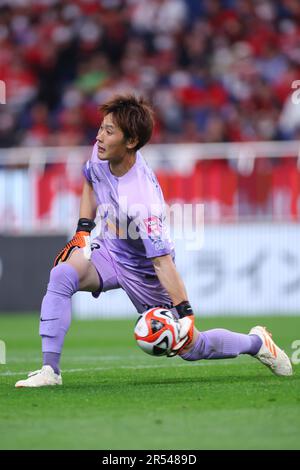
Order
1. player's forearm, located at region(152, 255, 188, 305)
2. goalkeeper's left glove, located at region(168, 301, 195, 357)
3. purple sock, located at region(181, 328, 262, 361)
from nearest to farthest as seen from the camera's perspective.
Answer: goalkeeper's left glove, located at region(168, 301, 195, 357) → player's forearm, located at region(152, 255, 188, 305) → purple sock, located at region(181, 328, 262, 361)

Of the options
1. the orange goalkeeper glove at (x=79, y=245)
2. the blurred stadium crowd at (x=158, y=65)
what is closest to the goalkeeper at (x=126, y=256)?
the orange goalkeeper glove at (x=79, y=245)

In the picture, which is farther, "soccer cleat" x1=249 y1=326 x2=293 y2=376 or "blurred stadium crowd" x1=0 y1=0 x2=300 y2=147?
"blurred stadium crowd" x1=0 y1=0 x2=300 y2=147

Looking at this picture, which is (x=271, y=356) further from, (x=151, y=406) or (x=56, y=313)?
(x=151, y=406)

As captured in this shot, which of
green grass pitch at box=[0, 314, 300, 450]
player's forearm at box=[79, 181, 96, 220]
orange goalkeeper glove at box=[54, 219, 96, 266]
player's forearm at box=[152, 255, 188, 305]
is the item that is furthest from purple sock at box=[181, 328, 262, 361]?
player's forearm at box=[79, 181, 96, 220]

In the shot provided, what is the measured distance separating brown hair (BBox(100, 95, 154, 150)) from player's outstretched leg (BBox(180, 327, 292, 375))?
143 centimetres

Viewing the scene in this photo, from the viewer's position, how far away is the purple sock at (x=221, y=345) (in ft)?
24.4

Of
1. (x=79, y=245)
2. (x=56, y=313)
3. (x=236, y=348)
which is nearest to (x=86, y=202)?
(x=79, y=245)

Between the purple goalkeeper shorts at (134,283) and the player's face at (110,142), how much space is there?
0.72m

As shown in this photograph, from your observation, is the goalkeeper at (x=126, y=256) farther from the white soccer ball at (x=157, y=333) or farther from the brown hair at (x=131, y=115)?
the white soccer ball at (x=157, y=333)

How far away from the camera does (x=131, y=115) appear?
749 cm

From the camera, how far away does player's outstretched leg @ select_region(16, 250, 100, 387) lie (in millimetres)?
7285

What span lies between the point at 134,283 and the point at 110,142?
3.31 feet

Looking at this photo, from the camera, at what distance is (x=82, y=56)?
20.8 m

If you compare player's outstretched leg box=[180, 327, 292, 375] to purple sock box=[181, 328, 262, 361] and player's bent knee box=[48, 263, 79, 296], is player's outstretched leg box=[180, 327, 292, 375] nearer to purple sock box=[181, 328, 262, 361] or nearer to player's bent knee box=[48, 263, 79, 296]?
purple sock box=[181, 328, 262, 361]
